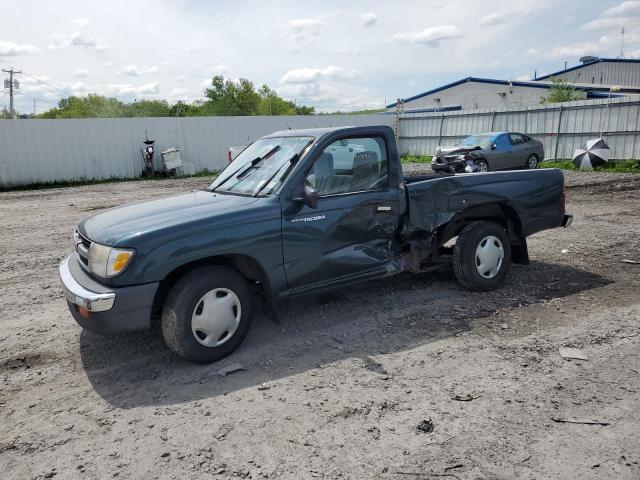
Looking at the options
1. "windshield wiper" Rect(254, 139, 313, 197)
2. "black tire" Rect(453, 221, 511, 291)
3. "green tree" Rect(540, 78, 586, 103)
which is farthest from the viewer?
"green tree" Rect(540, 78, 586, 103)

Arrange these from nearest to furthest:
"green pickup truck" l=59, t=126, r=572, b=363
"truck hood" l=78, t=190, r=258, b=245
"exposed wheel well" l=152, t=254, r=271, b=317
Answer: "green pickup truck" l=59, t=126, r=572, b=363, "truck hood" l=78, t=190, r=258, b=245, "exposed wheel well" l=152, t=254, r=271, b=317

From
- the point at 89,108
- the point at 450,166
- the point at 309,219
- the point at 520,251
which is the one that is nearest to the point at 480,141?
the point at 450,166

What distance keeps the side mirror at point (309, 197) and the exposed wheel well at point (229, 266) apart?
0.66 meters

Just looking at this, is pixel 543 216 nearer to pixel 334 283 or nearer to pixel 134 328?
pixel 334 283

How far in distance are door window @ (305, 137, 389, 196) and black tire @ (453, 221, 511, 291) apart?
1.16 meters

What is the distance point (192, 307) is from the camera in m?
4.02

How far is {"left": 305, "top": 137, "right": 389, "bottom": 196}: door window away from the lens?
4762 mm

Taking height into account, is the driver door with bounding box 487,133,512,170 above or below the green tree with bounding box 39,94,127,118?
below

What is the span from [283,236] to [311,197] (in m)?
0.40

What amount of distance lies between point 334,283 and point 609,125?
63.3 feet

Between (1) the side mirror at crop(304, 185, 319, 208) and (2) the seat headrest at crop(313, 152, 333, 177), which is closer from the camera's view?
(1) the side mirror at crop(304, 185, 319, 208)

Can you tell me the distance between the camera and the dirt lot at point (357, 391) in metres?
3.00

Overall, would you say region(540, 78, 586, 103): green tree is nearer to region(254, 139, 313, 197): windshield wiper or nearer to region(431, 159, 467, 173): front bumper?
region(431, 159, 467, 173): front bumper

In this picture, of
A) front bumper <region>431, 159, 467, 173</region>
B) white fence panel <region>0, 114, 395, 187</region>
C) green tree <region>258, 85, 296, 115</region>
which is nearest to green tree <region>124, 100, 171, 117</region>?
green tree <region>258, 85, 296, 115</region>
